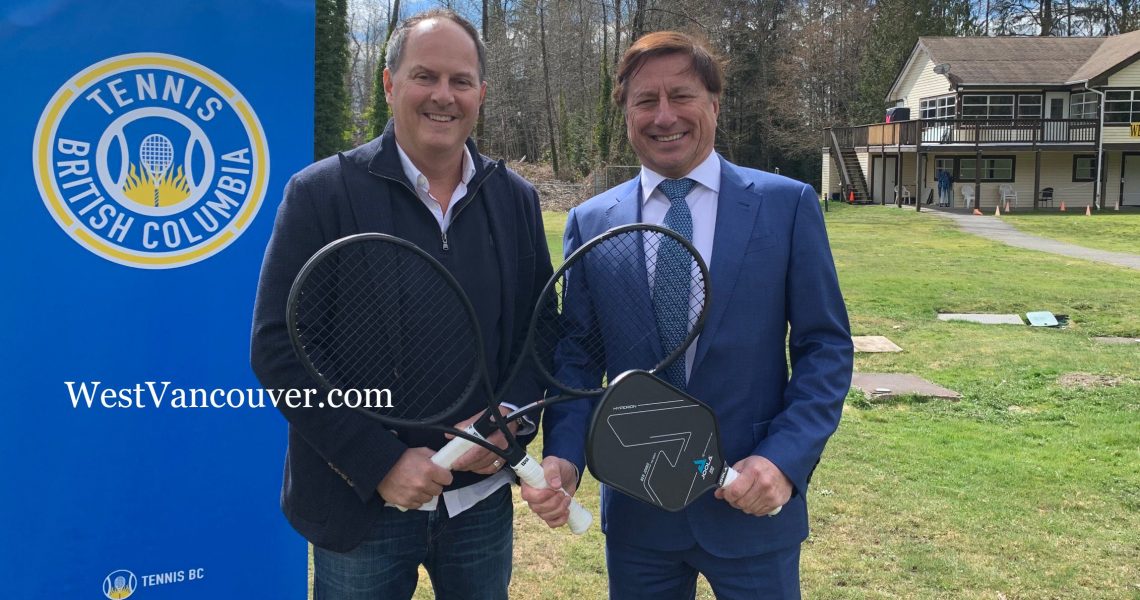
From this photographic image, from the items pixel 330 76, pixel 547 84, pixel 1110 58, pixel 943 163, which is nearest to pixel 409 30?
pixel 330 76

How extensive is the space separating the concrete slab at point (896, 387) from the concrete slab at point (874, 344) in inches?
43.6

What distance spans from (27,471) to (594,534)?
298 cm

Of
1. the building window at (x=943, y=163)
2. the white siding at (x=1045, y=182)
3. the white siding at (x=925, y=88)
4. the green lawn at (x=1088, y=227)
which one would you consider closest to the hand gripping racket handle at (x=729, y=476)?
the green lawn at (x=1088, y=227)

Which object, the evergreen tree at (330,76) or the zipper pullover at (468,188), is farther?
the evergreen tree at (330,76)

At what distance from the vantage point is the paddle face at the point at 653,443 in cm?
214

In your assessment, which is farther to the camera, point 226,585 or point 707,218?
point 226,585

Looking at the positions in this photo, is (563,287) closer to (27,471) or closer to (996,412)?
(27,471)

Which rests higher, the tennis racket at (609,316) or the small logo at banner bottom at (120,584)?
the tennis racket at (609,316)

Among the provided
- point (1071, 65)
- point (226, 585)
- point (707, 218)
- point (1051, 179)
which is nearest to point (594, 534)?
point (226, 585)

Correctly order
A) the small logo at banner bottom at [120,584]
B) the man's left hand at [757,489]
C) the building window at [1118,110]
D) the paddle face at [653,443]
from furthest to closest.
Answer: the building window at [1118,110] < the small logo at banner bottom at [120,584] < the man's left hand at [757,489] < the paddle face at [653,443]

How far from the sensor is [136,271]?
3.42m

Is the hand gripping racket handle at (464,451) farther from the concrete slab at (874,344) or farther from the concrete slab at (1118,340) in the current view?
the concrete slab at (1118,340)

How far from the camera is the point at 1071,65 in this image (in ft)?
127

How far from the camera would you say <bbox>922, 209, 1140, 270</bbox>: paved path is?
18.8 meters
